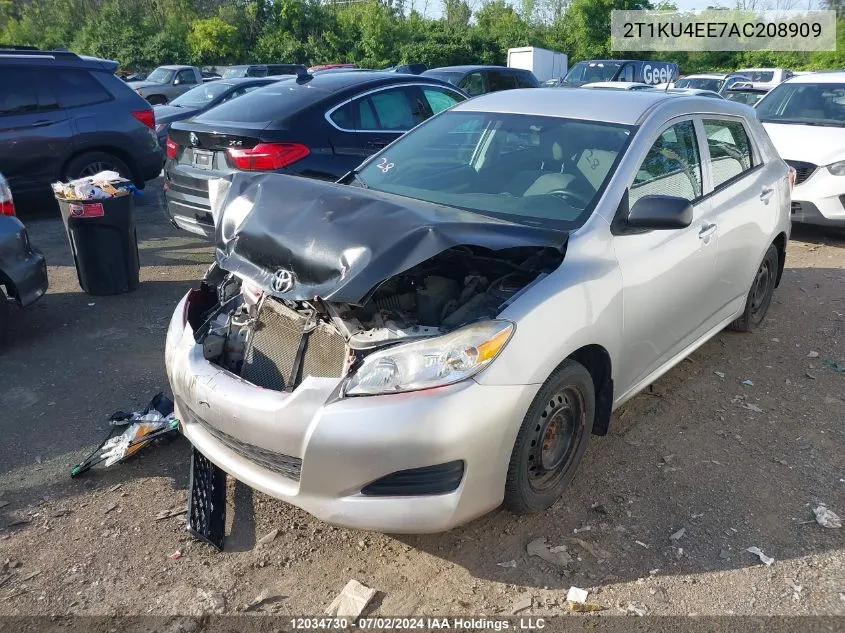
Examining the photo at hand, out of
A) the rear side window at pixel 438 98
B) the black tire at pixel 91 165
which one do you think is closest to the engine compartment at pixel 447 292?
the rear side window at pixel 438 98

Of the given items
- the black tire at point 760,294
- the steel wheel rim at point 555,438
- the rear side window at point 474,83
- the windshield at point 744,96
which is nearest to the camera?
the steel wheel rim at point 555,438

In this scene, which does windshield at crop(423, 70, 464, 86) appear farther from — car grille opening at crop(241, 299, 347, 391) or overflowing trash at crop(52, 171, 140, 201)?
car grille opening at crop(241, 299, 347, 391)

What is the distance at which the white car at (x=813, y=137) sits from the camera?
783 centimetres

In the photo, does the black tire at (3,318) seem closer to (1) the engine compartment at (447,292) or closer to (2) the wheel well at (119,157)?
(1) the engine compartment at (447,292)

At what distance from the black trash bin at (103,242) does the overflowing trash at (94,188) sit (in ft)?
0.15

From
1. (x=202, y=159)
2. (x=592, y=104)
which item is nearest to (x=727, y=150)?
(x=592, y=104)

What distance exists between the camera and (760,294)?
18.0 ft

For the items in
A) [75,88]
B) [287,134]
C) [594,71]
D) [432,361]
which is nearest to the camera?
[432,361]

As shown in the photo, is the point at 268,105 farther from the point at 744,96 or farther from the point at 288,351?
the point at 744,96

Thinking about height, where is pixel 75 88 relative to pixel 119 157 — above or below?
above

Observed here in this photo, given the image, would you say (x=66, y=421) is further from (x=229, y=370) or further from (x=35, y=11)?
(x=35, y=11)

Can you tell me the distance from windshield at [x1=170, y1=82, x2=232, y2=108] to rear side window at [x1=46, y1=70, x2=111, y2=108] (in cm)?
322

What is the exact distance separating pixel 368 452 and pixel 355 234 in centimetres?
87

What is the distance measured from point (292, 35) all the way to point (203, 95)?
33.3 meters
